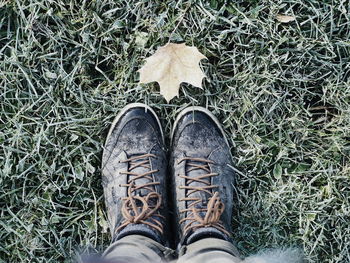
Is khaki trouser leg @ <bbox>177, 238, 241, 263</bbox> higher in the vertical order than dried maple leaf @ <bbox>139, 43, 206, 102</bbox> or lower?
lower

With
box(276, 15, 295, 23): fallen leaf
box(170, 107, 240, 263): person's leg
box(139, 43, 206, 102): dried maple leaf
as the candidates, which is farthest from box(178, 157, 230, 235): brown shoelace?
box(276, 15, 295, 23): fallen leaf

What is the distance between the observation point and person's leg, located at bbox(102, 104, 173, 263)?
2.13m

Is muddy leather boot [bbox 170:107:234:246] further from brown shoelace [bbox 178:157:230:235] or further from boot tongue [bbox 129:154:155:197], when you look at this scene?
boot tongue [bbox 129:154:155:197]

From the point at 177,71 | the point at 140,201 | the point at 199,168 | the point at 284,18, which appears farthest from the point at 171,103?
the point at 284,18

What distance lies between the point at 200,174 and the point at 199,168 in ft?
0.09

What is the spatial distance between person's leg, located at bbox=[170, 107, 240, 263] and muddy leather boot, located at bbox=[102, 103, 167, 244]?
0.25ft

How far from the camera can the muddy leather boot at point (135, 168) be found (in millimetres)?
2174

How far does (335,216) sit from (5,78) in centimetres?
148

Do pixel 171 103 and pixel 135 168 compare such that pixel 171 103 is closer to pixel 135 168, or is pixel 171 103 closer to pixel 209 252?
pixel 135 168

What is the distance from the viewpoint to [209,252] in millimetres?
1896

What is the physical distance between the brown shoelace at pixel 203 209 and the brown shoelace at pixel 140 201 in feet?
0.38

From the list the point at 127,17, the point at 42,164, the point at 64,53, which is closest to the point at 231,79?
the point at 127,17

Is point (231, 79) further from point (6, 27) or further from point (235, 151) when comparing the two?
point (6, 27)

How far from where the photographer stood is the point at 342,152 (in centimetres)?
221
